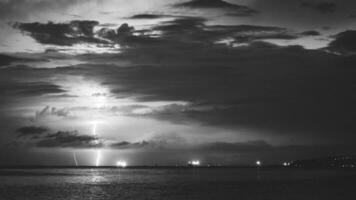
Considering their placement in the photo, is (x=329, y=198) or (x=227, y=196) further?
(x=227, y=196)

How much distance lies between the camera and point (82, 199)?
79188mm

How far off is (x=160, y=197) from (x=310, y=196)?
22430 mm

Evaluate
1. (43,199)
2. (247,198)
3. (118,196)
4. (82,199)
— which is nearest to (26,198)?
(43,199)

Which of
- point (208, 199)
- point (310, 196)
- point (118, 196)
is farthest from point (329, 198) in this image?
Answer: point (118, 196)

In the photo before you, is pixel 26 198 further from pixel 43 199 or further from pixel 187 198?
pixel 187 198

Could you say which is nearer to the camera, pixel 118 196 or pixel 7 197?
pixel 7 197

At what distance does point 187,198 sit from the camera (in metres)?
81.7

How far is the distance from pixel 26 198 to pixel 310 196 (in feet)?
136

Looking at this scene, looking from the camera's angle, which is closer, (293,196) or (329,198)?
(329,198)

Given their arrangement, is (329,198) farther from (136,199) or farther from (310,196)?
(136,199)

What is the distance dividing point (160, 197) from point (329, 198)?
2497cm

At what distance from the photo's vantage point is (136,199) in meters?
79.9

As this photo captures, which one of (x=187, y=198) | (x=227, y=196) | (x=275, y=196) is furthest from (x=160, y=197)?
(x=275, y=196)

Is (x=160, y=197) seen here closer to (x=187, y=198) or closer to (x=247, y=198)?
(x=187, y=198)
